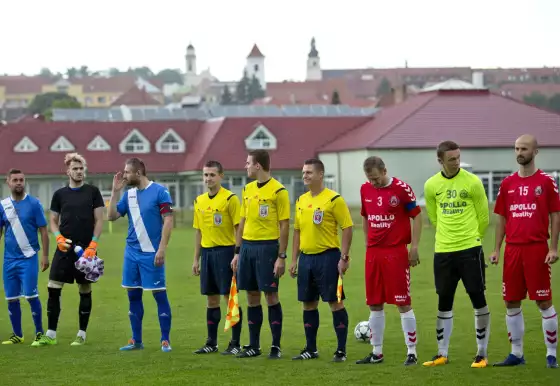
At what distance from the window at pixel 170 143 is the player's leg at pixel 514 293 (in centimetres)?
6896

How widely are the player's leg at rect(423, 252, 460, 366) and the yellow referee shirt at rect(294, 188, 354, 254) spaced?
1.02m

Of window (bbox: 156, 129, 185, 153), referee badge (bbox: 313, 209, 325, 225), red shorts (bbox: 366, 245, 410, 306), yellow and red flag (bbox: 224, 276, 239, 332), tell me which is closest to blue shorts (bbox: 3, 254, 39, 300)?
yellow and red flag (bbox: 224, 276, 239, 332)

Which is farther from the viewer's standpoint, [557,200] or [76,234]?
[76,234]

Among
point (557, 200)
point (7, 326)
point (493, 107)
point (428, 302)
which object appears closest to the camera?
point (557, 200)

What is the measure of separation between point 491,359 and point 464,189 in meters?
1.86

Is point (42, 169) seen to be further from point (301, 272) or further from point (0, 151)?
point (301, 272)

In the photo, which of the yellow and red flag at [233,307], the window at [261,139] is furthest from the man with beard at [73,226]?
the window at [261,139]

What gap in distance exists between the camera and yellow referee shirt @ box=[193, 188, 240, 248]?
13359mm

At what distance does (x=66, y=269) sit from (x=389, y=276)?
4.00m

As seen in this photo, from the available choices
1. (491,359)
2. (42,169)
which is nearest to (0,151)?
(42,169)

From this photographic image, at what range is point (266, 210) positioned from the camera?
12836 millimetres

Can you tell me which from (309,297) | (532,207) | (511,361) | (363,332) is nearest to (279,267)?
(309,297)

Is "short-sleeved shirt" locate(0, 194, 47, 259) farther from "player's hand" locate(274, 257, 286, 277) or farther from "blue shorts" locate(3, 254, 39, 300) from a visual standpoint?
"player's hand" locate(274, 257, 286, 277)

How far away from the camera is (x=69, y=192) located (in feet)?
46.2
